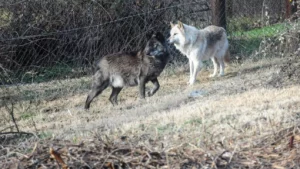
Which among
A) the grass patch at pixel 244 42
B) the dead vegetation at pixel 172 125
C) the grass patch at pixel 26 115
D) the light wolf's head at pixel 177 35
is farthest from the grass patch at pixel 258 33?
the grass patch at pixel 26 115

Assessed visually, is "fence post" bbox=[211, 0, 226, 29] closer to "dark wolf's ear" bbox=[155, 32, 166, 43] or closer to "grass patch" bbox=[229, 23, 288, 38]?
"grass patch" bbox=[229, 23, 288, 38]

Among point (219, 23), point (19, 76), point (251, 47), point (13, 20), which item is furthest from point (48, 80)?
point (251, 47)

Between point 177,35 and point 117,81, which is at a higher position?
point 177,35

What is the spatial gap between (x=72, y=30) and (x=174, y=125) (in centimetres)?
673

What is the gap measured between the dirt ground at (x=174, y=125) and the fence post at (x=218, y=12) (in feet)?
3.88

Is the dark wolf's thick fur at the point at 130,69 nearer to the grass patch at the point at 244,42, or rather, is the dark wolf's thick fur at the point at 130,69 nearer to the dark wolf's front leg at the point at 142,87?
the dark wolf's front leg at the point at 142,87

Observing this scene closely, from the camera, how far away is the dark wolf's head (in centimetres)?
1073

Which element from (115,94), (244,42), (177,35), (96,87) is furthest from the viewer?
(244,42)

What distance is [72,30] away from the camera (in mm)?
12617

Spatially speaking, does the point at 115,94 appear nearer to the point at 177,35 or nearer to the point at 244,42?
the point at 177,35

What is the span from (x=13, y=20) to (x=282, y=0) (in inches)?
495

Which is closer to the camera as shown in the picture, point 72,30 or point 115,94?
point 115,94

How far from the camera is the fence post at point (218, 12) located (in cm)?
1403

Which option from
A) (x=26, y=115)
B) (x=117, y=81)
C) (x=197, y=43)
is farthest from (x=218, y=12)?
(x=26, y=115)
